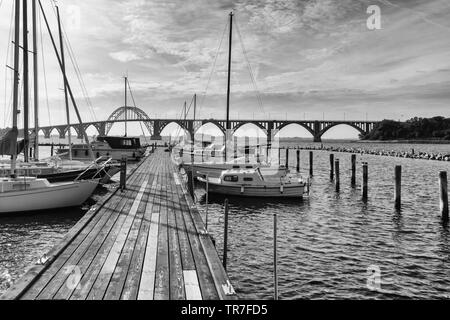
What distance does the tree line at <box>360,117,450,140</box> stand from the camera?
177 m

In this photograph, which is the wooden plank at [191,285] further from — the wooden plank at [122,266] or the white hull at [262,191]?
the white hull at [262,191]

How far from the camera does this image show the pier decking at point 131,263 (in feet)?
22.1

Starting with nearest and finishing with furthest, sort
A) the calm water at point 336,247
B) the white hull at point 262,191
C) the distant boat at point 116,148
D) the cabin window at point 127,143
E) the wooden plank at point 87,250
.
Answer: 1. the wooden plank at point 87,250
2. the calm water at point 336,247
3. the white hull at point 262,191
4. the distant boat at point 116,148
5. the cabin window at point 127,143

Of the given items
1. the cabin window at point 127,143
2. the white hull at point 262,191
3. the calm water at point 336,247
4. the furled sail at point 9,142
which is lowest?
the calm water at point 336,247

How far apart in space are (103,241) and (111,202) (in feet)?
20.5

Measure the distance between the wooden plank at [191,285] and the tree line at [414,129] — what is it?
7638 inches

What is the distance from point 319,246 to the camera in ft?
49.3

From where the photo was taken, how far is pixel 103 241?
10.1 m

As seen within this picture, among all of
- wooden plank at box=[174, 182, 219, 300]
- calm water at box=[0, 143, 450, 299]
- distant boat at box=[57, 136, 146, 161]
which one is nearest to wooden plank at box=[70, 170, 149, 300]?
wooden plank at box=[174, 182, 219, 300]

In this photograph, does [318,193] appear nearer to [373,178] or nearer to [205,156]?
[373,178]

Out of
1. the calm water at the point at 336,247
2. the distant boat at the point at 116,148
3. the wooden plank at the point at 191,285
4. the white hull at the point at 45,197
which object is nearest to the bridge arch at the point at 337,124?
the distant boat at the point at 116,148

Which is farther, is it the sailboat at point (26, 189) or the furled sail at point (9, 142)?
the furled sail at point (9, 142)
